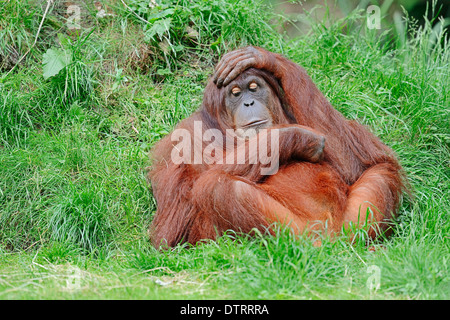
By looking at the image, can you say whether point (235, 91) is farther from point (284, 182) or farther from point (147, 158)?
point (147, 158)

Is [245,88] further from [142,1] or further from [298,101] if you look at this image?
[142,1]

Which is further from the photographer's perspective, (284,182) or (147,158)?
(147,158)

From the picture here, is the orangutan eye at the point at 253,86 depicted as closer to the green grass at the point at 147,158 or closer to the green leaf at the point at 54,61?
the green grass at the point at 147,158

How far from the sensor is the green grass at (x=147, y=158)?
3.04 meters

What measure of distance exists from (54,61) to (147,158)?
115 cm

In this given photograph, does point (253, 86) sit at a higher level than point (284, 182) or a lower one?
higher

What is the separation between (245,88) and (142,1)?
1.94 meters

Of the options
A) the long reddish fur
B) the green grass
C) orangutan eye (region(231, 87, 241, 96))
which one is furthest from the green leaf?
orangutan eye (region(231, 87, 241, 96))

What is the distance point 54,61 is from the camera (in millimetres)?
5086

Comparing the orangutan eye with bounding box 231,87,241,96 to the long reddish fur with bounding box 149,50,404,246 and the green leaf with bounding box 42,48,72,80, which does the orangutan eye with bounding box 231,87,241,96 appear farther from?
the green leaf with bounding box 42,48,72,80

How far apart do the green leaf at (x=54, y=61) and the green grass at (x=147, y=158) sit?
0.07m

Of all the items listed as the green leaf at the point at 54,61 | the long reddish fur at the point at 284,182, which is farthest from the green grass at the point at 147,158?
the long reddish fur at the point at 284,182

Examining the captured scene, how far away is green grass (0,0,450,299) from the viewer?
3.04m

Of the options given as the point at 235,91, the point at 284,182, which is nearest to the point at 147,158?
the point at 235,91
